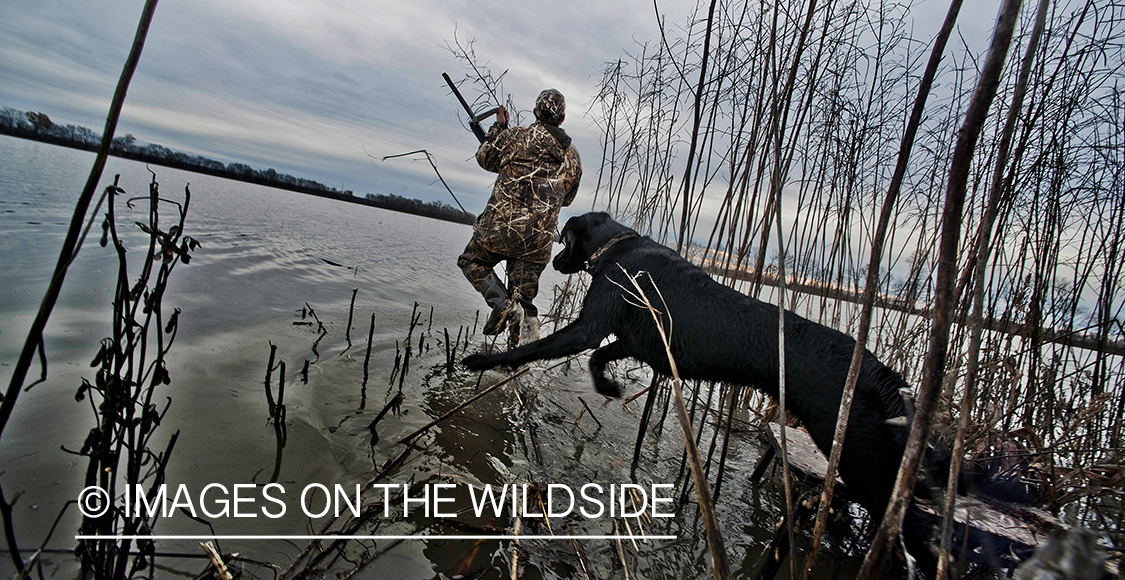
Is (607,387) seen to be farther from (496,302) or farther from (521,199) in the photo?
(521,199)

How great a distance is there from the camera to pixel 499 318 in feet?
13.6

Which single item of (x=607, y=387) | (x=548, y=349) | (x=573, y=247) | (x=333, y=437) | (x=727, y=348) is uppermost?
(x=573, y=247)

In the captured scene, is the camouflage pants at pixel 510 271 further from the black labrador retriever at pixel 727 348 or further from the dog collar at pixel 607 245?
the dog collar at pixel 607 245

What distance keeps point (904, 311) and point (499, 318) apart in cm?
331

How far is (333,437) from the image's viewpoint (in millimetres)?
2816

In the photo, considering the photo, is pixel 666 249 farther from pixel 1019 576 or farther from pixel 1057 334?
pixel 1057 334

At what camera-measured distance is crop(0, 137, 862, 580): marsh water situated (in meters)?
1.97

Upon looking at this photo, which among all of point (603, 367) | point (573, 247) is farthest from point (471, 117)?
point (603, 367)

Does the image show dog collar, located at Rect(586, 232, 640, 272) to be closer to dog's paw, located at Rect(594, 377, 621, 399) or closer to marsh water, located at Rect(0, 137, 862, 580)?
dog's paw, located at Rect(594, 377, 621, 399)

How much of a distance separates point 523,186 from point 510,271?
0.80 m

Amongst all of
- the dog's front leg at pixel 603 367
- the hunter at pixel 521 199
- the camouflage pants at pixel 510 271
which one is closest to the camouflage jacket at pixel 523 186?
the hunter at pixel 521 199

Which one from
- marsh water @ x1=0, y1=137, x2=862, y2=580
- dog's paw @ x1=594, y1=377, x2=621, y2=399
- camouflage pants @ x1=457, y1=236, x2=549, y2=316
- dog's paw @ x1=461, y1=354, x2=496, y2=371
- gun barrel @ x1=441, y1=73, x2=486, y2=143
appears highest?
gun barrel @ x1=441, y1=73, x2=486, y2=143

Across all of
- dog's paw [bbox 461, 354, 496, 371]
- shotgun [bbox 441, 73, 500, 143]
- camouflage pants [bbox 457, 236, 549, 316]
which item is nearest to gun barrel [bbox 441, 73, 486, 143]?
shotgun [bbox 441, 73, 500, 143]

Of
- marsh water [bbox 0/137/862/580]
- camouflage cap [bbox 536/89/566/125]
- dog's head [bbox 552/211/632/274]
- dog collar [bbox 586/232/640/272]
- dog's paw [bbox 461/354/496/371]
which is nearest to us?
marsh water [bbox 0/137/862/580]
